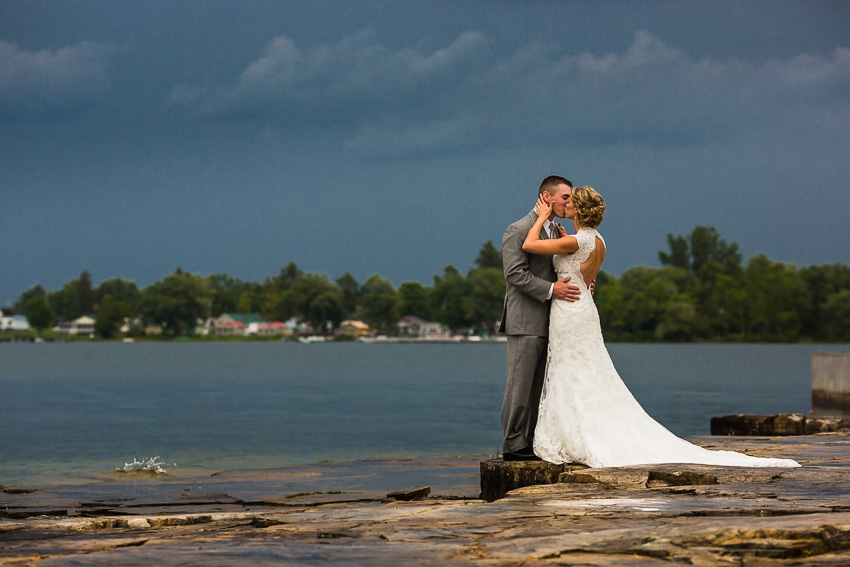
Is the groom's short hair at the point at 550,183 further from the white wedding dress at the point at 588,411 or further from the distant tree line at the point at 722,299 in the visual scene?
the distant tree line at the point at 722,299

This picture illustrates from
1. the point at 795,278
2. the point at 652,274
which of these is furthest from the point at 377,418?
the point at 652,274

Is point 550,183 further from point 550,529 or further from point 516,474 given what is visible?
point 550,529

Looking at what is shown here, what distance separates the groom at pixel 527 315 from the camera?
873cm

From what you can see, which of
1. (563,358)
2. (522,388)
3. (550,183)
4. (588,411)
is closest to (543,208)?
(550,183)

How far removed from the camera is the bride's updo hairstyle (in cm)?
875

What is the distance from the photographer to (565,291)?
8.73 m

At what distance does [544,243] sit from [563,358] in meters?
1.08

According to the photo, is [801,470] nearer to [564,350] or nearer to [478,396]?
[564,350]

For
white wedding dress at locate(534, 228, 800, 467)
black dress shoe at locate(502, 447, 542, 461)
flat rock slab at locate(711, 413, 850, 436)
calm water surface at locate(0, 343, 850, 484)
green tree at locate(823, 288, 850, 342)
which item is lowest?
calm water surface at locate(0, 343, 850, 484)

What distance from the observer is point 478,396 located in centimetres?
4828

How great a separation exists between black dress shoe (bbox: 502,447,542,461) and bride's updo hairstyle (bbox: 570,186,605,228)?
86.6 inches

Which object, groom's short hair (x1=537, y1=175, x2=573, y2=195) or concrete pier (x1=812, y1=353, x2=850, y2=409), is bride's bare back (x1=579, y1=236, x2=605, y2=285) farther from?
concrete pier (x1=812, y1=353, x2=850, y2=409)

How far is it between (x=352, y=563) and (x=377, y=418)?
101ft

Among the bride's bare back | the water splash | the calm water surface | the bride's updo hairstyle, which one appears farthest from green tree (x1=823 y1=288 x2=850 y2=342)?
the bride's updo hairstyle
